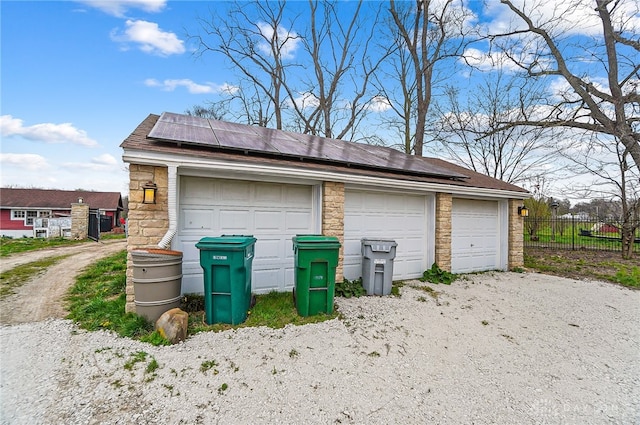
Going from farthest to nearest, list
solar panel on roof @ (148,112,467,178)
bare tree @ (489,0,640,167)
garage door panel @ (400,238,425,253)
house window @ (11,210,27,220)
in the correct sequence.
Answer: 1. house window @ (11,210,27,220)
2. bare tree @ (489,0,640,167)
3. garage door panel @ (400,238,425,253)
4. solar panel on roof @ (148,112,467,178)

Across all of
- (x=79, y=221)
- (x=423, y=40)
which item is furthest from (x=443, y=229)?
(x=79, y=221)

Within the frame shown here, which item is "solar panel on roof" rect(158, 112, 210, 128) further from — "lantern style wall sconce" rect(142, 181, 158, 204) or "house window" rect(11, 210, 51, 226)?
"house window" rect(11, 210, 51, 226)

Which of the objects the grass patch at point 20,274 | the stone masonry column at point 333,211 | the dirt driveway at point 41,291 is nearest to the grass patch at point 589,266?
the stone masonry column at point 333,211

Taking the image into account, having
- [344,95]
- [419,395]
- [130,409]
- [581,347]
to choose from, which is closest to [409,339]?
[419,395]

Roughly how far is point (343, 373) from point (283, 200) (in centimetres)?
324

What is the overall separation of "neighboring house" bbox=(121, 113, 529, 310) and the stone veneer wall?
1 cm

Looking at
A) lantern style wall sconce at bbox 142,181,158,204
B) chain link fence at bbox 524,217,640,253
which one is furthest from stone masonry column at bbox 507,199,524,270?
lantern style wall sconce at bbox 142,181,158,204

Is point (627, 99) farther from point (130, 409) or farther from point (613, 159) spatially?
point (130, 409)

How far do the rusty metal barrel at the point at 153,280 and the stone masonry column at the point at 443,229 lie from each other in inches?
216

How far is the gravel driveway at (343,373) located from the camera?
7.95ft

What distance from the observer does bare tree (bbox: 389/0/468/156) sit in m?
13.2

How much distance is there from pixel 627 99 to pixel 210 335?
11900mm

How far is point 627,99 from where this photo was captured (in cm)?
811

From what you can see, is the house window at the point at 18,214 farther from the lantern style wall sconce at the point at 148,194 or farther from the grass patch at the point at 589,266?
the grass patch at the point at 589,266
